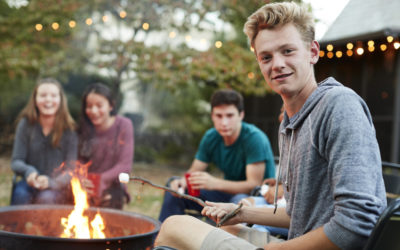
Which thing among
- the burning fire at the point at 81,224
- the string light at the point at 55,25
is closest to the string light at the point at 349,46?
the burning fire at the point at 81,224

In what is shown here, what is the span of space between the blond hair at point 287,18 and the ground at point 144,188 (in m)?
2.10

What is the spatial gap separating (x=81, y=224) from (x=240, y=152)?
61.7 inches

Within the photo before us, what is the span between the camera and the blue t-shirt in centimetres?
347

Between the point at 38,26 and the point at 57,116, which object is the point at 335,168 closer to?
the point at 57,116

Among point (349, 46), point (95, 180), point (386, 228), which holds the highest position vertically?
point (349, 46)

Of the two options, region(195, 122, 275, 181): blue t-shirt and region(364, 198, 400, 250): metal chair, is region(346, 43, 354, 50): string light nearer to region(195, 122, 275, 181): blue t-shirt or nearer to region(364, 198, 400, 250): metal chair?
region(195, 122, 275, 181): blue t-shirt

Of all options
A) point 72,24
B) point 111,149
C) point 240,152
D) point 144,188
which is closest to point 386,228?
point 240,152

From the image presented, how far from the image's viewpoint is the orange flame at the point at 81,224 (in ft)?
8.23

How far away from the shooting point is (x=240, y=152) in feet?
11.8

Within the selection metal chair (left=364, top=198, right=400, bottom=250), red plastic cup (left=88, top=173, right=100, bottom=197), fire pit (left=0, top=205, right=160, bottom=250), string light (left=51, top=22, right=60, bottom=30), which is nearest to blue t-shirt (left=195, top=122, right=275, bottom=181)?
red plastic cup (left=88, top=173, right=100, bottom=197)

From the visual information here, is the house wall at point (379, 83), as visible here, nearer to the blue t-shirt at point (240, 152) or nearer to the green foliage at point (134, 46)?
the green foliage at point (134, 46)

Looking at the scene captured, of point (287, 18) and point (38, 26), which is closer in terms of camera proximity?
point (287, 18)

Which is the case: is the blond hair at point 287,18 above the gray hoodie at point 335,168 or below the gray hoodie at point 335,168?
above

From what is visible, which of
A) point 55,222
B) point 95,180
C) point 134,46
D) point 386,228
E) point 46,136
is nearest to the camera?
point 386,228
